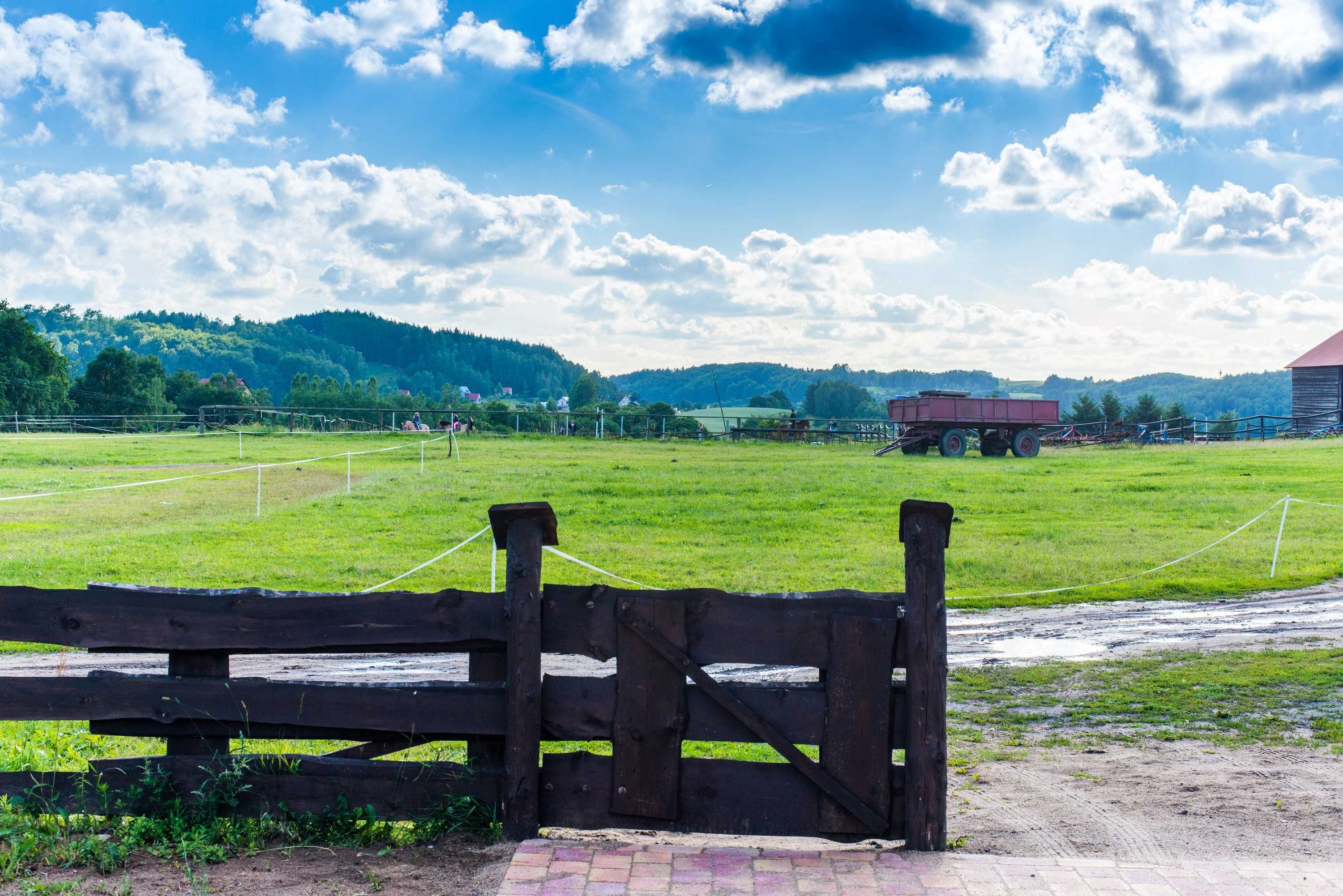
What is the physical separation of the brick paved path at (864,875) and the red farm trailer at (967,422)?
108ft

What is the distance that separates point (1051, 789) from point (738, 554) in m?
10.9

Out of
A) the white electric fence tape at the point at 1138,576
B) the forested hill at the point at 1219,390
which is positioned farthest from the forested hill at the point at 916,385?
the white electric fence tape at the point at 1138,576

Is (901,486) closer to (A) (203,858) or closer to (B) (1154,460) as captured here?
(B) (1154,460)

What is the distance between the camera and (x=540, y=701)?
175 inches

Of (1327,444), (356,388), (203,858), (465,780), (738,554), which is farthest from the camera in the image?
(356,388)

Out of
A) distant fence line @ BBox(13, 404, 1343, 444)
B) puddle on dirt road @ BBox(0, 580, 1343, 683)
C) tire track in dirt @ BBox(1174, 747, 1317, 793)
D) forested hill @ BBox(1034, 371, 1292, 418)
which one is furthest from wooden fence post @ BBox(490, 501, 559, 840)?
forested hill @ BBox(1034, 371, 1292, 418)

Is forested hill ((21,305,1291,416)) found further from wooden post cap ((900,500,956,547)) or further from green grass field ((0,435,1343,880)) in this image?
wooden post cap ((900,500,956,547))

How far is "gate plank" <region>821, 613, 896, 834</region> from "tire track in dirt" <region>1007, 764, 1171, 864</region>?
1.35 meters

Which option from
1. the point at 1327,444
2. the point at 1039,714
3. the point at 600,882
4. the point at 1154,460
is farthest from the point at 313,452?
the point at 1327,444

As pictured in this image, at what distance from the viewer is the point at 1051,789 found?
19.0ft

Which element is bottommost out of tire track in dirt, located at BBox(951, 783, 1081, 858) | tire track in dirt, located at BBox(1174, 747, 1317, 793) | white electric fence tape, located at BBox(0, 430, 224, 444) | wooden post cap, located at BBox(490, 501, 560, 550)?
tire track in dirt, located at BBox(1174, 747, 1317, 793)

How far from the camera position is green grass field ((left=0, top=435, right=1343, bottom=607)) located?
14.3 meters

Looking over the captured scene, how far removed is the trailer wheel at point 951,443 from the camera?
3656 centimetres

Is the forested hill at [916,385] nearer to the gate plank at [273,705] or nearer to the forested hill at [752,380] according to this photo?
the forested hill at [752,380]
